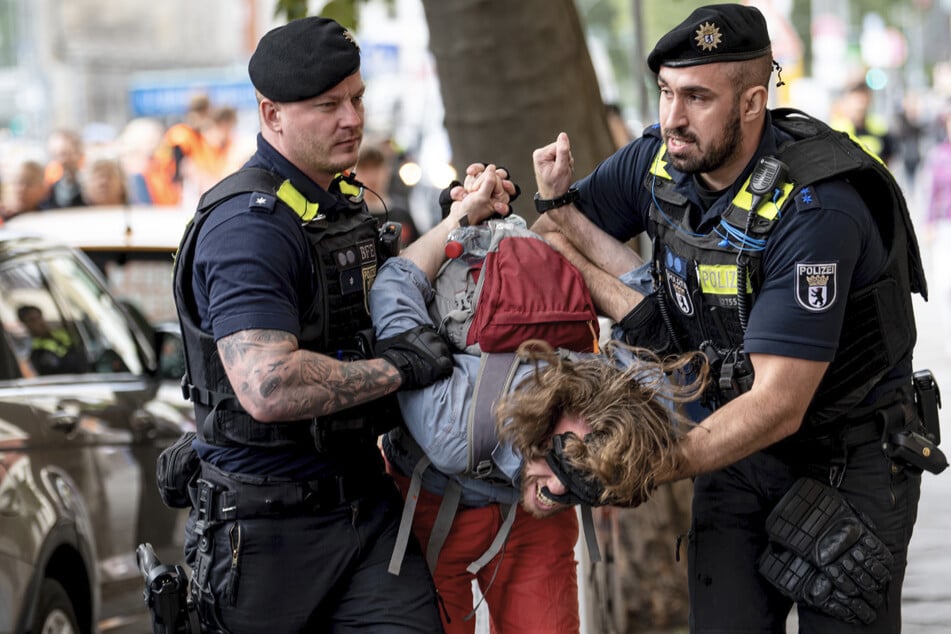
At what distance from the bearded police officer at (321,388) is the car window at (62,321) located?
6.89 ft

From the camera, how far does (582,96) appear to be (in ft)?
19.3

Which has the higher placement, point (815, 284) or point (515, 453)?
point (815, 284)

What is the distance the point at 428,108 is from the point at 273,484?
21907 millimetres

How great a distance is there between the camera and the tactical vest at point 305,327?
11.1ft

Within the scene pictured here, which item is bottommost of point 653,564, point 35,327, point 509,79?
point 653,564

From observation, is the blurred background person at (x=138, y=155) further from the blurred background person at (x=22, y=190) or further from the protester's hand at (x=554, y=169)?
the protester's hand at (x=554, y=169)

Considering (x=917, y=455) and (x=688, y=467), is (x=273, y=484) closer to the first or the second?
(x=688, y=467)

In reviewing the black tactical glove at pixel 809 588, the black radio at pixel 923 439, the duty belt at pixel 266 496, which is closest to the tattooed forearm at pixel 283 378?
the duty belt at pixel 266 496

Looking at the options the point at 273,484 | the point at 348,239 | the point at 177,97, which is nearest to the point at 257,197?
the point at 348,239

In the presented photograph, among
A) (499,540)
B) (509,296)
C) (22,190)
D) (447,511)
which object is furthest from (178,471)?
(22,190)

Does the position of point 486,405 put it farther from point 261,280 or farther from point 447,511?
point 261,280

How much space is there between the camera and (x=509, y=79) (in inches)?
225

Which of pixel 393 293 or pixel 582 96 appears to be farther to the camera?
pixel 582 96

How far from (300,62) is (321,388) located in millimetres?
791
